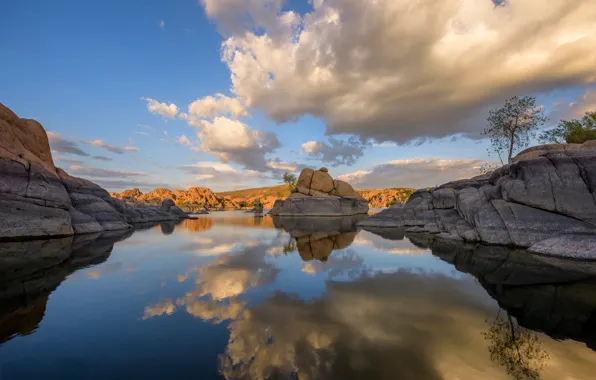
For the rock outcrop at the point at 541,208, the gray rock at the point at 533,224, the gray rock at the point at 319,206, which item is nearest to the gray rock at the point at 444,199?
the rock outcrop at the point at 541,208

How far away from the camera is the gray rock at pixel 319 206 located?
285 feet

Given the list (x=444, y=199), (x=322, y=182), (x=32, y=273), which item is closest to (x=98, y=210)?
(x=32, y=273)

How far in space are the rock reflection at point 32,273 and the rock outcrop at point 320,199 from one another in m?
69.2

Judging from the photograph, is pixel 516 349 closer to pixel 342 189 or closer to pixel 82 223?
pixel 82 223

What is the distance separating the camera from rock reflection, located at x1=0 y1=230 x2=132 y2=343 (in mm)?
7820

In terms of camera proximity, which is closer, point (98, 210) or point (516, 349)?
point (516, 349)

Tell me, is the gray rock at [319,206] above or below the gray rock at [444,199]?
below

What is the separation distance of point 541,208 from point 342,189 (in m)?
77.8

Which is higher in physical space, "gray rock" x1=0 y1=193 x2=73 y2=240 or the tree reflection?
"gray rock" x1=0 y1=193 x2=73 y2=240

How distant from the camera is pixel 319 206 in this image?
87.6 meters

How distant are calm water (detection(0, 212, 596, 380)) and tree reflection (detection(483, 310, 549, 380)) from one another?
0.04 meters

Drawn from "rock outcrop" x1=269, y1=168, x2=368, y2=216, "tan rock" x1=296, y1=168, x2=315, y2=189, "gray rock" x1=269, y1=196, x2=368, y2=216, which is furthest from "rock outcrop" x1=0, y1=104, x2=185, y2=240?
"tan rock" x1=296, y1=168, x2=315, y2=189

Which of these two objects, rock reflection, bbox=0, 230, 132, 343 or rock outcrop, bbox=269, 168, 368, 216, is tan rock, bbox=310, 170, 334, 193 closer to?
rock outcrop, bbox=269, 168, 368, 216

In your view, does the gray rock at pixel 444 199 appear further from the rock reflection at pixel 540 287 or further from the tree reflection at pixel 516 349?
the tree reflection at pixel 516 349
